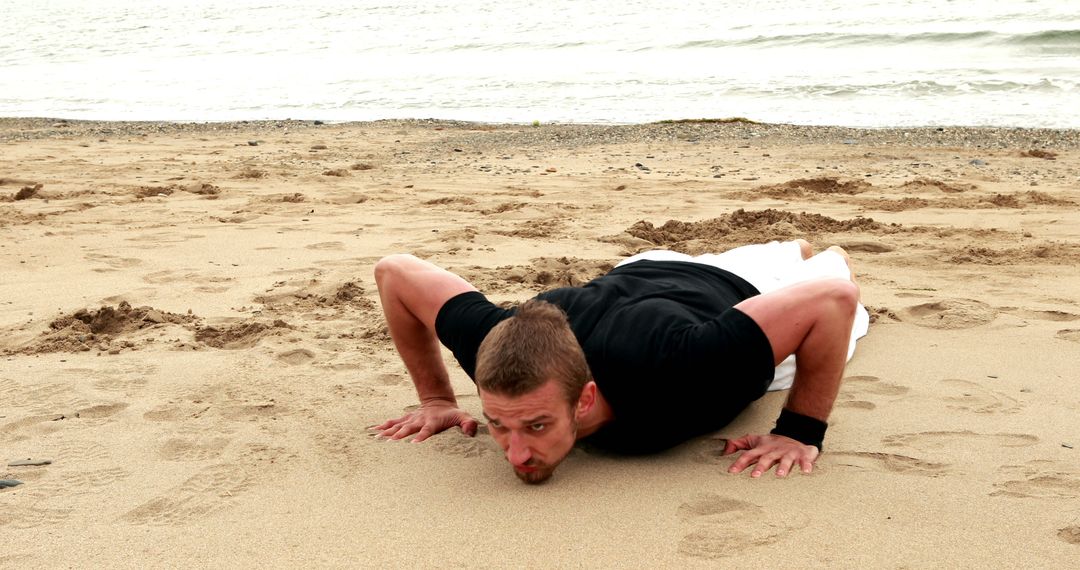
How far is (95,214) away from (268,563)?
191 inches

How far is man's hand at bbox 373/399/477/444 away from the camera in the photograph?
305cm

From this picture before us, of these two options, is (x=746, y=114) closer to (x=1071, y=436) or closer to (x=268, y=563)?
(x=1071, y=436)

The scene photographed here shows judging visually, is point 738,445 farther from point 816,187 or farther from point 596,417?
point 816,187

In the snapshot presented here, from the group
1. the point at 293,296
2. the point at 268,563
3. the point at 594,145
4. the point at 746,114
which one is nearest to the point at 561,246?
the point at 293,296

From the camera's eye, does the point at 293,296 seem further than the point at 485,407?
Yes

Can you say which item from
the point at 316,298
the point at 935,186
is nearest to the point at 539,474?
the point at 316,298

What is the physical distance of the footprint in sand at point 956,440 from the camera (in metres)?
2.81

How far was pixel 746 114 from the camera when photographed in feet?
39.7

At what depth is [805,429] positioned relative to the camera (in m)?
2.76

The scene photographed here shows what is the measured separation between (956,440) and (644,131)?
7996 mm

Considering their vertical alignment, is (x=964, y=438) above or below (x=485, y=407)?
below

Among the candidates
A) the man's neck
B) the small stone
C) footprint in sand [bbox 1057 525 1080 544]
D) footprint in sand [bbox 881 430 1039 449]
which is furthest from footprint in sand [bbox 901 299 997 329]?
the small stone

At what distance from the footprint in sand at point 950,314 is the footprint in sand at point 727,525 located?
1.93 meters

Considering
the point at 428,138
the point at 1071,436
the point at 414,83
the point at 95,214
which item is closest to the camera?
the point at 1071,436
